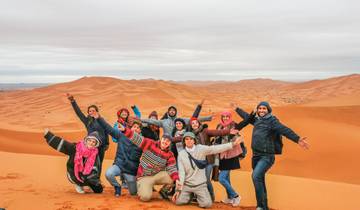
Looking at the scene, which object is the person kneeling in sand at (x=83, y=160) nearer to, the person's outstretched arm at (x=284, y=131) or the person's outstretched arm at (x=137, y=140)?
the person's outstretched arm at (x=137, y=140)

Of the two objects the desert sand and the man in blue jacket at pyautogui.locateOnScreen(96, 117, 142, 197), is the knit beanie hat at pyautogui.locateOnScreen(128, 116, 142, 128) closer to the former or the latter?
the man in blue jacket at pyautogui.locateOnScreen(96, 117, 142, 197)

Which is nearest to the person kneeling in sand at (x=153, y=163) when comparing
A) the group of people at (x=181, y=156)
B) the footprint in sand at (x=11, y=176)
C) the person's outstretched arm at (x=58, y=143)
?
the group of people at (x=181, y=156)

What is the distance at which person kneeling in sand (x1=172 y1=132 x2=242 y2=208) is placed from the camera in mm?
6195

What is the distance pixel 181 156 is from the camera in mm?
6258

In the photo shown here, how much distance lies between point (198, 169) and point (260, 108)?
4.65 feet

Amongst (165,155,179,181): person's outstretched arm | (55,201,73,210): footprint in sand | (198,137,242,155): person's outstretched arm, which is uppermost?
(198,137,242,155): person's outstretched arm

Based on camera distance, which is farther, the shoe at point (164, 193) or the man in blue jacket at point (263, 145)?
the shoe at point (164, 193)

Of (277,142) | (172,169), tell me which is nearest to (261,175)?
(277,142)

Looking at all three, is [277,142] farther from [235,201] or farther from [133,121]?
[133,121]

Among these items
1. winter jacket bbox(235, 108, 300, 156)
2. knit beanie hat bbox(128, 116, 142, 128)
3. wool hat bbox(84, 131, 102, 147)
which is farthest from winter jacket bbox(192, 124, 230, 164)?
wool hat bbox(84, 131, 102, 147)

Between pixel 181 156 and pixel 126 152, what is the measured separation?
3.53ft

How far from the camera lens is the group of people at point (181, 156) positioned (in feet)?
20.4

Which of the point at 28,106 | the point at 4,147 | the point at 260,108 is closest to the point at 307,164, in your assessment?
the point at 260,108

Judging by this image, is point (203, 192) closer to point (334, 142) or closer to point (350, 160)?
point (350, 160)
